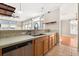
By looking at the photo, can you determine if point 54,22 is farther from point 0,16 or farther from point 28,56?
point 0,16

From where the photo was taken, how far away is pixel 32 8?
1.63m

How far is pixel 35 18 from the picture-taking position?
166cm

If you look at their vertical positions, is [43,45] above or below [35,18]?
below

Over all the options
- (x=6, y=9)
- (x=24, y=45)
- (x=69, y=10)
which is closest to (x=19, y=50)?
(x=24, y=45)

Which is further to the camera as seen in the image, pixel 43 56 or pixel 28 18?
pixel 43 56

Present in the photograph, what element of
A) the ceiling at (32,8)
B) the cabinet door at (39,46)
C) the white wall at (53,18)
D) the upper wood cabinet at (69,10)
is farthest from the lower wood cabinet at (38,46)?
the upper wood cabinet at (69,10)

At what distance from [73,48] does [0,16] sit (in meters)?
1.30

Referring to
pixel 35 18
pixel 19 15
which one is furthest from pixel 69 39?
pixel 19 15

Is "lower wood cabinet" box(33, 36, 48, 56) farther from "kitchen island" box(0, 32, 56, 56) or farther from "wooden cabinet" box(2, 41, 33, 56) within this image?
"wooden cabinet" box(2, 41, 33, 56)

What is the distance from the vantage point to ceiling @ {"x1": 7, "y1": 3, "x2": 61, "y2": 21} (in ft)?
5.14

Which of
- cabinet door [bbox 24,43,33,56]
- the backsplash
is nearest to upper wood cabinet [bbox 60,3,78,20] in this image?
the backsplash

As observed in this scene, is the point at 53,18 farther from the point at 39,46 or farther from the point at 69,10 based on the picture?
the point at 39,46

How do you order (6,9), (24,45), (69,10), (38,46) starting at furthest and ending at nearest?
1. (38,46)
2. (69,10)
3. (24,45)
4. (6,9)

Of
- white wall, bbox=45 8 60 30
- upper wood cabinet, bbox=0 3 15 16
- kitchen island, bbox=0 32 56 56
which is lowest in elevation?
kitchen island, bbox=0 32 56 56
